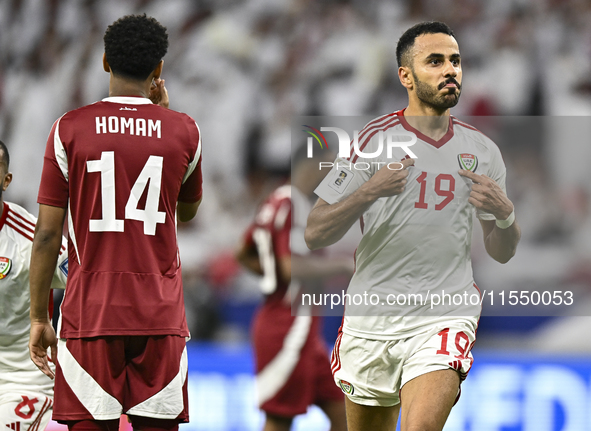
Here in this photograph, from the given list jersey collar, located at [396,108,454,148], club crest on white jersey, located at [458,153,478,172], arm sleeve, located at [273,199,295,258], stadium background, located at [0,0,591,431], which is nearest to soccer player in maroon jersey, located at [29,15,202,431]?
jersey collar, located at [396,108,454,148]

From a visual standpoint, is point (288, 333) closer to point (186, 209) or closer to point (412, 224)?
point (412, 224)

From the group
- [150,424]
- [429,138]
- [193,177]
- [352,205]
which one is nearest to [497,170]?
[429,138]

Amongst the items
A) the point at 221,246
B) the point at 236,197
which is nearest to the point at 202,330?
the point at 221,246

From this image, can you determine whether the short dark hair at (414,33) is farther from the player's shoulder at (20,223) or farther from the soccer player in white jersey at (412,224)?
the player's shoulder at (20,223)

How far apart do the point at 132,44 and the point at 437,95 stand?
127 centimetres

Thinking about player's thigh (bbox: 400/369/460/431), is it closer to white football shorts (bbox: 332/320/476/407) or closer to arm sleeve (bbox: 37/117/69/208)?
white football shorts (bbox: 332/320/476/407)

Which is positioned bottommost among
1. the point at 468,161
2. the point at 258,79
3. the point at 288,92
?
Result: the point at 468,161

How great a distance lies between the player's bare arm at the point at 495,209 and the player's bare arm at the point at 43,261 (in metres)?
1.63

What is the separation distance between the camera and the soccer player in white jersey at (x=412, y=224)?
10.7 ft

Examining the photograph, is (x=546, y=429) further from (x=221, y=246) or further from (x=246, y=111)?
(x=246, y=111)

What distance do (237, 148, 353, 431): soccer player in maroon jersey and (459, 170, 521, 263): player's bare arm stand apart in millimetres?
1670

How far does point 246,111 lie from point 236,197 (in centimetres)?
104

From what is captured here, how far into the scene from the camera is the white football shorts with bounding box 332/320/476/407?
3.10m

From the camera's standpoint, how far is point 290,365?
5055 mm
